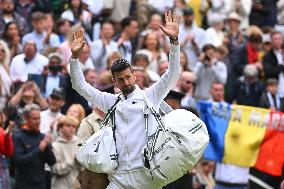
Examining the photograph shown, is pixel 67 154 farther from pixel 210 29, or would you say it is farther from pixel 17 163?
pixel 210 29

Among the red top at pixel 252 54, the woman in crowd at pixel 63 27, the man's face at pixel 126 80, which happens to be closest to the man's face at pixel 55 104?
the woman in crowd at pixel 63 27

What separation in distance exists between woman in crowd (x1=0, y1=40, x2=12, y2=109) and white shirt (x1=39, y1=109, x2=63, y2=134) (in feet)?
3.19

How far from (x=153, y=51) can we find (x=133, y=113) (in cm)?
996

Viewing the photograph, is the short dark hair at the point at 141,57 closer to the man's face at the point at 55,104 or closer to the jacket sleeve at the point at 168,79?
the man's face at the point at 55,104

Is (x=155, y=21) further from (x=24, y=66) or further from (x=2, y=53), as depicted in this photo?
(x=2, y=53)

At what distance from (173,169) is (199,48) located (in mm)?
11878

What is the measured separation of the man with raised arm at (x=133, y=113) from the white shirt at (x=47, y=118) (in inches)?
216

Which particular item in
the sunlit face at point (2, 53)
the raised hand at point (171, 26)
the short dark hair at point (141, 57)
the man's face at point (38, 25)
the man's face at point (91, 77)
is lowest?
the man's face at point (91, 77)

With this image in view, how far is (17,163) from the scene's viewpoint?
649 inches

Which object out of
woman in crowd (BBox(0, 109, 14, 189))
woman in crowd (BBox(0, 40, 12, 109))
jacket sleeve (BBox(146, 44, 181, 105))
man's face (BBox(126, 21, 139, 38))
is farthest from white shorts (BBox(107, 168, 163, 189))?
man's face (BBox(126, 21, 139, 38))

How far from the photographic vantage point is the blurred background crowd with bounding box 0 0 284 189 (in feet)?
55.1

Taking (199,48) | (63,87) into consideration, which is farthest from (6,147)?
(199,48)

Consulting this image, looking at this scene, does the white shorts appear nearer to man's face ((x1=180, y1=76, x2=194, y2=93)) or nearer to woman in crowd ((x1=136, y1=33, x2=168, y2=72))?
man's face ((x1=180, y1=76, x2=194, y2=93))

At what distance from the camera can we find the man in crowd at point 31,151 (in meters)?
16.5
